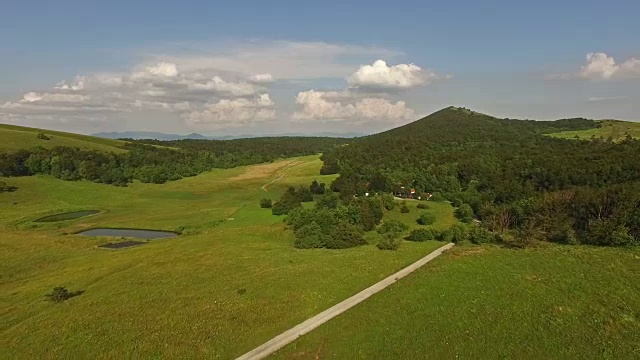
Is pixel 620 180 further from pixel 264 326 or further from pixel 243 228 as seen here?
pixel 264 326

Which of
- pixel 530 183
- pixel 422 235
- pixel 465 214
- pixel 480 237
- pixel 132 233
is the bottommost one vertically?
pixel 132 233

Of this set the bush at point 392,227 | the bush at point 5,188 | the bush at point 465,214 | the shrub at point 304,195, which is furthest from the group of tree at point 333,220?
the bush at point 5,188

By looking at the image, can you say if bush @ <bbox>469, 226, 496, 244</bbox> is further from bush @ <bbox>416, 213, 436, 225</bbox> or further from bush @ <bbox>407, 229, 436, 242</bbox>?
bush @ <bbox>416, 213, 436, 225</bbox>

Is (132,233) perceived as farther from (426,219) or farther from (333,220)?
(426,219)

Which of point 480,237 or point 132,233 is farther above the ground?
point 480,237

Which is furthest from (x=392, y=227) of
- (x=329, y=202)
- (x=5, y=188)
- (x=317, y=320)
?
(x=5, y=188)
